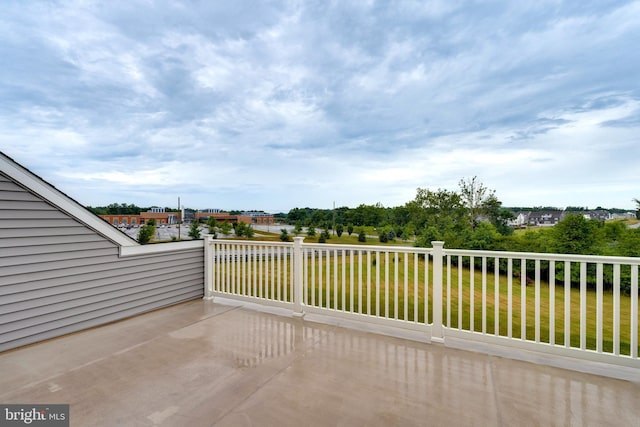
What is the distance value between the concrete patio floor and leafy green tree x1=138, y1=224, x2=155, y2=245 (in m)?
1.29

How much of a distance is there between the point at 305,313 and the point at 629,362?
3042 mm

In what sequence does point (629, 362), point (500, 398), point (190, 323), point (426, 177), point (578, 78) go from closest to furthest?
point (500, 398)
point (629, 362)
point (190, 323)
point (578, 78)
point (426, 177)

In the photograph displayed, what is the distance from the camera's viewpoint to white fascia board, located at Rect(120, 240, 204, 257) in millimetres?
3634

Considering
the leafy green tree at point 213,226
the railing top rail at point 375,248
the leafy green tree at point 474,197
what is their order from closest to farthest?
1. the railing top rail at point 375,248
2. the leafy green tree at point 213,226
3. the leafy green tree at point 474,197

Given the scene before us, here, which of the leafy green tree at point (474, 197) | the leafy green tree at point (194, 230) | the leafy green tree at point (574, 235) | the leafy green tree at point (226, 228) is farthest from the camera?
the leafy green tree at point (474, 197)

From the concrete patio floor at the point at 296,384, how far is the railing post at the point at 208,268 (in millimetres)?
1438

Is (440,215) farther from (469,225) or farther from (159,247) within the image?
(159,247)

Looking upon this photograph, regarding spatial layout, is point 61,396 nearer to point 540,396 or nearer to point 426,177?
point 540,396

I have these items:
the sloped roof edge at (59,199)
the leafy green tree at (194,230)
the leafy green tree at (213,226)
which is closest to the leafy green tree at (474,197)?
the leafy green tree at (213,226)

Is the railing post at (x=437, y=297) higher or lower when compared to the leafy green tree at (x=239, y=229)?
lower

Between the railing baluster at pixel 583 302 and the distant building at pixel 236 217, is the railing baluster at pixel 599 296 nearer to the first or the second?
the railing baluster at pixel 583 302

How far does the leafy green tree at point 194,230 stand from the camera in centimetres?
466

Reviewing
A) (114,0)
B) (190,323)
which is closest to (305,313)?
(190,323)

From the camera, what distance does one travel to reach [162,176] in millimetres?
6117
